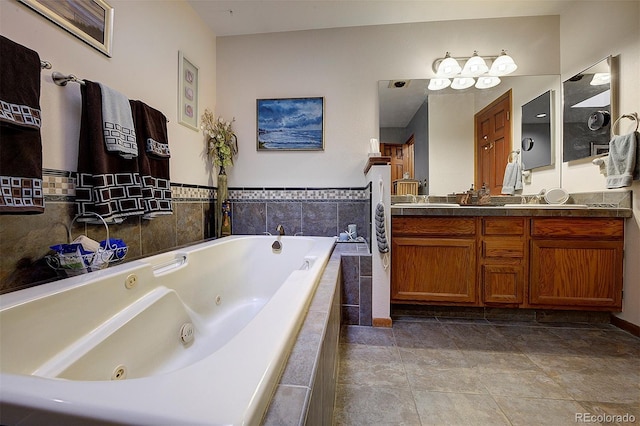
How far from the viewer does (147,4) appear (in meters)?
1.66

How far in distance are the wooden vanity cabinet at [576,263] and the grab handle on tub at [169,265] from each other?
2.28m

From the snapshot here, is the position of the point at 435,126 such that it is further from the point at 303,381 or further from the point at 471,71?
the point at 303,381

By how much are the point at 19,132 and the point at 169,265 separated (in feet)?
2.53

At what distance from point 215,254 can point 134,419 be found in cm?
144

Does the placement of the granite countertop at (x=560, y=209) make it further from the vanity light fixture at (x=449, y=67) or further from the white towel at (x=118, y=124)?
the white towel at (x=118, y=124)

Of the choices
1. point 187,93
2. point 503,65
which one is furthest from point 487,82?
point 187,93

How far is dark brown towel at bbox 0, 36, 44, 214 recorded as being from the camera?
0.88 m

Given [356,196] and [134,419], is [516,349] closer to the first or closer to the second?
[356,196]

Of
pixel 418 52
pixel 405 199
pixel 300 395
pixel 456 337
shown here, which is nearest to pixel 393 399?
pixel 456 337

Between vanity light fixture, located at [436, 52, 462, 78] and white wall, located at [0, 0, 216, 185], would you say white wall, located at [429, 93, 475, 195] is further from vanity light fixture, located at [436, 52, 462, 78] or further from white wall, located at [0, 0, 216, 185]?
white wall, located at [0, 0, 216, 185]

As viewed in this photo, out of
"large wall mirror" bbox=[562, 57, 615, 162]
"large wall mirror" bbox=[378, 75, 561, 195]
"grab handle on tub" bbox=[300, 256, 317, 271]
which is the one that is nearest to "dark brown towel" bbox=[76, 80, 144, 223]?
"grab handle on tub" bbox=[300, 256, 317, 271]

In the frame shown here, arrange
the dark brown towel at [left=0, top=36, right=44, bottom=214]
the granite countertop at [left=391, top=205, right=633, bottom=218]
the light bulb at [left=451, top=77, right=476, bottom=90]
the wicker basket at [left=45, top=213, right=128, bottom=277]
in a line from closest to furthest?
1. the dark brown towel at [left=0, top=36, right=44, bottom=214]
2. the wicker basket at [left=45, top=213, right=128, bottom=277]
3. the granite countertop at [left=391, top=205, right=633, bottom=218]
4. the light bulb at [left=451, top=77, right=476, bottom=90]

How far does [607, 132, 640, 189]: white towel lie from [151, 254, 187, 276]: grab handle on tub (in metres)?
2.71

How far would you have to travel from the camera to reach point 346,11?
7.12 ft
